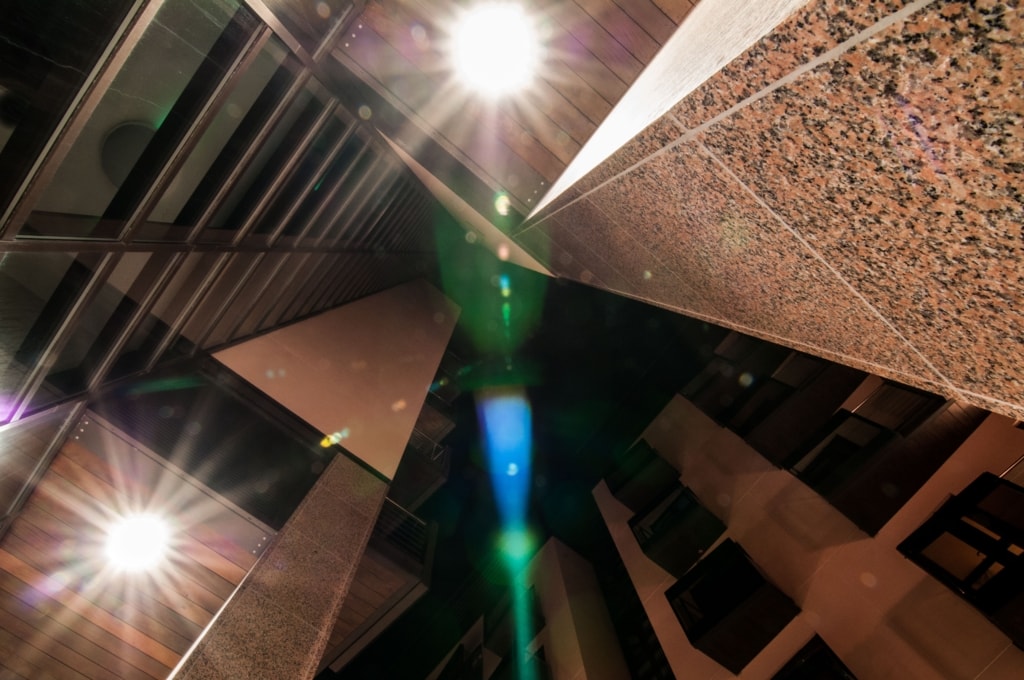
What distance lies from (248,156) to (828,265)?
4.33 m

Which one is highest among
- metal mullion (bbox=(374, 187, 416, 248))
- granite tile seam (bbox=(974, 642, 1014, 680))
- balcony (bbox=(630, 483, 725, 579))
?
metal mullion (bbox=(374, 187, 416, 248))

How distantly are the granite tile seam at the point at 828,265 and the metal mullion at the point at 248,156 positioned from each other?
3.88 m

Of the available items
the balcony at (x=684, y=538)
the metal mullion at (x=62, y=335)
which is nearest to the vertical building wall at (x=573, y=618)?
the balcony at (x=684, y=538)

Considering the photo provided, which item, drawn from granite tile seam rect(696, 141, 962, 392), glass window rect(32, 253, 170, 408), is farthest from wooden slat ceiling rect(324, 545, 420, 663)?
granite tile seam rect(696, 141, 962, 392)

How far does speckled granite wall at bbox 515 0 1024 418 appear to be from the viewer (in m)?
0.78

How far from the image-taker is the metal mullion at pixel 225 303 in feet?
16.3

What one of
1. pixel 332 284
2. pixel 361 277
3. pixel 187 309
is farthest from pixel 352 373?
pixel 187 309

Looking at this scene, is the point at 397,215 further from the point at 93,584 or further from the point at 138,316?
the point at 93,584

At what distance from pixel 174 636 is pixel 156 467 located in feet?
7.28

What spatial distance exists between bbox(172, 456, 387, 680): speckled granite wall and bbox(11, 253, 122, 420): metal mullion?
2068 mm

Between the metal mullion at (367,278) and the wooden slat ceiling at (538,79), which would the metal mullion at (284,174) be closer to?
the wooden slat ceiling at (538,79)

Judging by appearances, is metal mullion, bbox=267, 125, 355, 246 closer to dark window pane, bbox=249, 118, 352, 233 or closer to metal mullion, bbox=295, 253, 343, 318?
dark window pane, bbox=249, 118, 352, 233

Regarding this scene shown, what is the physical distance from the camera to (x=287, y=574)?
405 cm

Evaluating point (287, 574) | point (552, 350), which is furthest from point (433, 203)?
point (287, 574)
